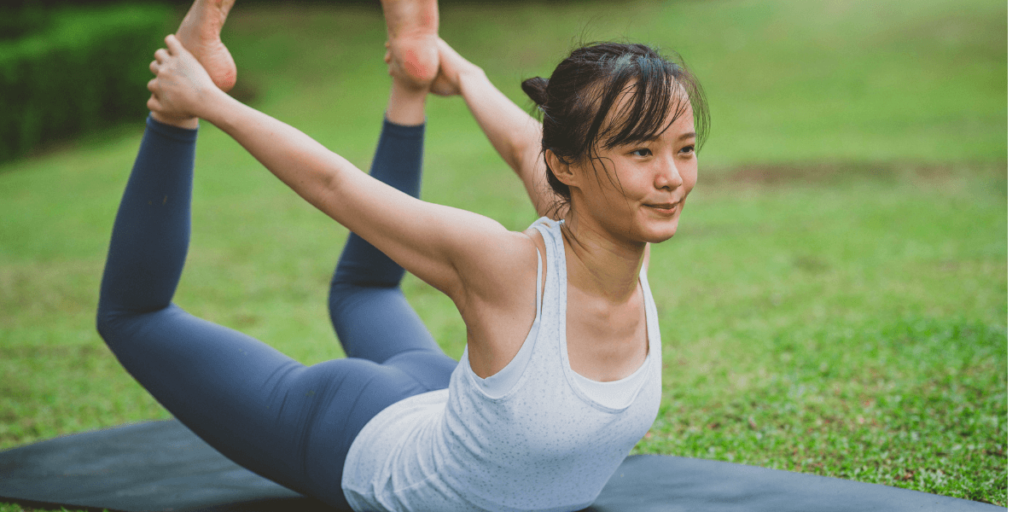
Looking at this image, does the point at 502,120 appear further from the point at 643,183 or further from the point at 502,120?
the point at 643,183

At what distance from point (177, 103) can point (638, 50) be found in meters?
1.22

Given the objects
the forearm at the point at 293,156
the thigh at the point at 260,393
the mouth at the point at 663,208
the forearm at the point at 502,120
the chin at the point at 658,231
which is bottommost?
the thigh at the point at 260,393

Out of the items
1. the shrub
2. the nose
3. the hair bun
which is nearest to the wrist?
the hair bun

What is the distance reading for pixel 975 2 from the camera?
20.1 meters

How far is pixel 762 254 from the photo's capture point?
23.3ft

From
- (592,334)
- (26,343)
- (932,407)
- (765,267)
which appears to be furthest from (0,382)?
(765,267)

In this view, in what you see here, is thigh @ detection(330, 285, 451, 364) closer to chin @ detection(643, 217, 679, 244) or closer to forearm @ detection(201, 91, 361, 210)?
forearm @ detection(201, 91, 361, 210)

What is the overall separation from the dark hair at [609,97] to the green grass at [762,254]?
0.46 metres

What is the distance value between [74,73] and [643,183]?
611 inches

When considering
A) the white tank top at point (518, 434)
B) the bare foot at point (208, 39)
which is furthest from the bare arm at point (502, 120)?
the bare foot at point (208, 39)

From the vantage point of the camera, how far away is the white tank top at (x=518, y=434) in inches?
76.0

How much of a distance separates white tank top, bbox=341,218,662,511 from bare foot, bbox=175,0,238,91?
108 centimetres

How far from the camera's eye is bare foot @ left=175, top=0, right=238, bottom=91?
7.72ft

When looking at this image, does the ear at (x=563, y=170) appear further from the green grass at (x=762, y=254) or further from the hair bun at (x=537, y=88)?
the green grass at (x=762, y=254)
